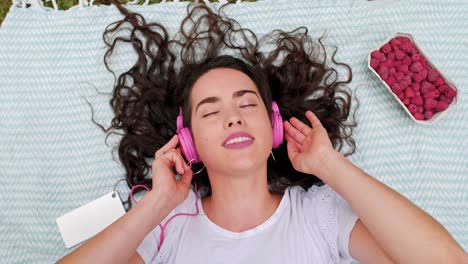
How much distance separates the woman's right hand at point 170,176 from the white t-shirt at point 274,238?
0.49 feet

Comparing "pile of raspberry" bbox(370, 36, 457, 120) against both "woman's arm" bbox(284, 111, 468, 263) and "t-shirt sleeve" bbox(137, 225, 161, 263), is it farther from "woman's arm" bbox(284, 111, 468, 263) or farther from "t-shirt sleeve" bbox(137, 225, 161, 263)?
"t-shirt sleeve" bbox(137, 225, 161, 263)

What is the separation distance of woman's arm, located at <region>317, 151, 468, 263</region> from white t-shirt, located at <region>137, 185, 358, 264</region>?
14 centimetres

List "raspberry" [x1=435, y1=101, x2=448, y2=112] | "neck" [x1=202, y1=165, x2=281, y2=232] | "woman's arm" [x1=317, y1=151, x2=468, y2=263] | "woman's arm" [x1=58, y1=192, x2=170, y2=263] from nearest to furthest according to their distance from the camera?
"woman's arm" [x1=317, y1=151, x2=468, y2=263] < "woman's arm" [x1=58, y1=192, x2=170, y2=263] < "neck" [x1=202, y1=165, x2=281, y2=232] < "raspberry" [x1=435, y1=101, x2=448, y2=112]

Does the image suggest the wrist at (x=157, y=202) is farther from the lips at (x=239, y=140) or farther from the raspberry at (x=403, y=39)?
the raspberry at (x=403, y=39)

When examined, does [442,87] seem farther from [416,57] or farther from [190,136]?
[190,136]

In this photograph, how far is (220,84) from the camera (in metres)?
1.64

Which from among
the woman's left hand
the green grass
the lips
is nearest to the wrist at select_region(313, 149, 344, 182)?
the woman's left hand

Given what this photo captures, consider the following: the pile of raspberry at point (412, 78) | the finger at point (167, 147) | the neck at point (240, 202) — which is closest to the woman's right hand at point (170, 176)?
the finger at point (167, 147)

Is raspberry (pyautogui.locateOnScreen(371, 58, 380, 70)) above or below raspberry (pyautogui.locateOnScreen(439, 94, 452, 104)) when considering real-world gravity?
above

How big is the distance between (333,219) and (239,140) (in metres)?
0.48

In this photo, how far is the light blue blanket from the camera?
6.50 feet

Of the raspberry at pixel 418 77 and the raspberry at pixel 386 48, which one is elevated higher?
the raspberry at pixel 386 48

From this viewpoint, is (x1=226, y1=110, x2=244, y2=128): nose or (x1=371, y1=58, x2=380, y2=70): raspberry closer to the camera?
(x1=226, y1=110, x2=244, y2=128): nose

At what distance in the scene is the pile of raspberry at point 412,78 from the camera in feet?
6.37
